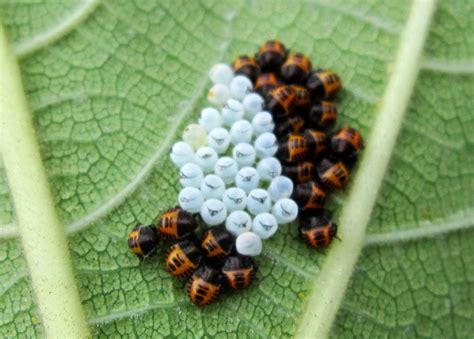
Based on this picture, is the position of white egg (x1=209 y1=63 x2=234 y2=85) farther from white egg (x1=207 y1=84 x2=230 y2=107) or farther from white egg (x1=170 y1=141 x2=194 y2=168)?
white egg (x1=170 y1=141 x2=194 y2=168)

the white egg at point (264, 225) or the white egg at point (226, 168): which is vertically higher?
the white egg at point (226, 168)

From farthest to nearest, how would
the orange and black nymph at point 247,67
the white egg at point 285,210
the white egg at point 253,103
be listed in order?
the orange and black nymph at point 247,67 → the white egg at point 253,103 → the white egg at point 285,210

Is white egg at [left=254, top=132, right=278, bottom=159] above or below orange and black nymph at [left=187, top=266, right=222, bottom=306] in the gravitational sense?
above

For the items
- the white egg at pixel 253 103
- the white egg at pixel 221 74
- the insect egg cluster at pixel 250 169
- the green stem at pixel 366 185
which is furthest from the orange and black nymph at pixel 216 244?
the white egg at pixel 221 74

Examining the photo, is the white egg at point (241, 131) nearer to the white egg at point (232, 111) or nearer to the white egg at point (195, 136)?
the white egg at point (232, 111)

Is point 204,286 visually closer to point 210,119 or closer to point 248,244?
point 248,244

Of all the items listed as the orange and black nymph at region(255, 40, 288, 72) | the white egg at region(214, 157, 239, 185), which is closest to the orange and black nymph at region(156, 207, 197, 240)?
the white egg at region(214, 157, 239, 185)

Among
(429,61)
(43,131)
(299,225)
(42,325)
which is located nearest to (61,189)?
(43,131)

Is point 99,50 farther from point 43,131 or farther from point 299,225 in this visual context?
point 299,225
